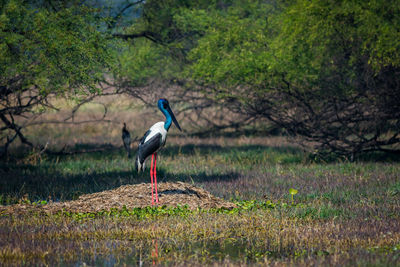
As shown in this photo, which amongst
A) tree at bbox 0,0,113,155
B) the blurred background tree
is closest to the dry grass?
the blurred background tree

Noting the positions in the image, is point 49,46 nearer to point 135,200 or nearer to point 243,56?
point 135,200

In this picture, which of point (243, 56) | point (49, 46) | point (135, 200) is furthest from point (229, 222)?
point (243, 56)

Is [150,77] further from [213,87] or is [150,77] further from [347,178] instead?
[347,178]

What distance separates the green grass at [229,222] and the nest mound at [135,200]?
36 cm

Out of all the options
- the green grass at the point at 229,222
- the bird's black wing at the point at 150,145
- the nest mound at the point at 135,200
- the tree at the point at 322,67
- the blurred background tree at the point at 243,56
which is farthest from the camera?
the tree at the point at 322,67

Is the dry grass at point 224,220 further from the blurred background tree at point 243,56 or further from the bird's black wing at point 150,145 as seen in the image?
the blurred background tree at point 243,56

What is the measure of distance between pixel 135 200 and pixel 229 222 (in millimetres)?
2442

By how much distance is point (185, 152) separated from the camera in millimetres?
20234

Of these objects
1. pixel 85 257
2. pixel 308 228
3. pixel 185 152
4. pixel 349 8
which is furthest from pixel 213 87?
pixel 85 257

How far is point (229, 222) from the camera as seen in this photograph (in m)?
9.10

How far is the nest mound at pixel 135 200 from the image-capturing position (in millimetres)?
10250

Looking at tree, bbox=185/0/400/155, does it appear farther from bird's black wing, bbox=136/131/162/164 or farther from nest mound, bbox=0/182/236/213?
bird's black wing, bbox=136/131/162/164

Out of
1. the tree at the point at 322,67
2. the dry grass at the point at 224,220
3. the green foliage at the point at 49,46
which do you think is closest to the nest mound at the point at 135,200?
the dry grass at the point at 224,220

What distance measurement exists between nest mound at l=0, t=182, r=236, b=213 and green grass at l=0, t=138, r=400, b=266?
0.36 m
